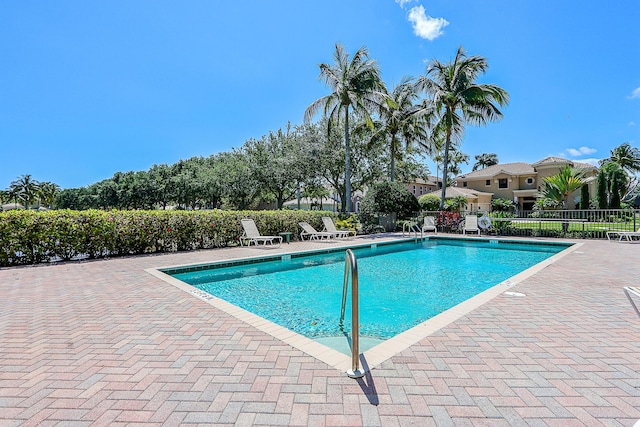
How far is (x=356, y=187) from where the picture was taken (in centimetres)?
2794

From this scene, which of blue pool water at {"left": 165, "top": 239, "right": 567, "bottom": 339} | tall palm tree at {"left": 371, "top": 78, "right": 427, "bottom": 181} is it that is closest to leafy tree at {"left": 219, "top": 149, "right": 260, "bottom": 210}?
tall palm tree at {"left": 371, "top": 78, "right": 427, "bottom": 181}

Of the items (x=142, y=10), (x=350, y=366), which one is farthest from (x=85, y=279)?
(x=142, y=10)

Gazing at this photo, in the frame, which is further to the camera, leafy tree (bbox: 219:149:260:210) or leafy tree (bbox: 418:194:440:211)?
leafy tree (bbox: 219:149:260:210)

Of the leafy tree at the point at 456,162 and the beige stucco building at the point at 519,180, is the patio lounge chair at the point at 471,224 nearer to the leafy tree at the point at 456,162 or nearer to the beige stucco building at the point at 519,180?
the beige stucco building at the point at 519,180

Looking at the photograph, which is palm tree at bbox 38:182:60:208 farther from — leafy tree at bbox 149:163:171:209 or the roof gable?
the roof gable

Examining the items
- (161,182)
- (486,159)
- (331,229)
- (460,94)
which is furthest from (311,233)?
(486,159)

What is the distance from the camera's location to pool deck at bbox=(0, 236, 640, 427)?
224 centimetres

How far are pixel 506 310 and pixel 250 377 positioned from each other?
3.76 meters

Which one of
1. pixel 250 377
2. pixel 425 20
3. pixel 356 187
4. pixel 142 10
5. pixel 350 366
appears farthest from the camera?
pixel 356 187

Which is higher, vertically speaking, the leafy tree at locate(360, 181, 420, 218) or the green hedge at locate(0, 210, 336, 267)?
the leafy tree at locate(360, 181, 420, 218)

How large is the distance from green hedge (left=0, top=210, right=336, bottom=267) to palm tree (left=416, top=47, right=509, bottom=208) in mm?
14278

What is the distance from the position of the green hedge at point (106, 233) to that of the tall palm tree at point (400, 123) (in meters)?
12.6

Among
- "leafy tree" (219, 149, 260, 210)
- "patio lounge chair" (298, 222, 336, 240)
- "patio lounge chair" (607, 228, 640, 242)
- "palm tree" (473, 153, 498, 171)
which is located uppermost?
"palm tree" (473, 153, 498, 171)

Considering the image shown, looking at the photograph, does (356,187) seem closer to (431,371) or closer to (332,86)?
(332,86)
